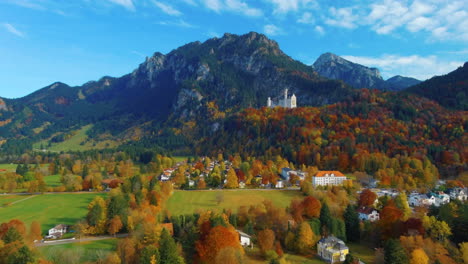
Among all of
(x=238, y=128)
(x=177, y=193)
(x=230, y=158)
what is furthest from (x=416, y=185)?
(x=238, y=128)

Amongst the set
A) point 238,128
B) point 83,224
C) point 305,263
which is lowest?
point 305,263

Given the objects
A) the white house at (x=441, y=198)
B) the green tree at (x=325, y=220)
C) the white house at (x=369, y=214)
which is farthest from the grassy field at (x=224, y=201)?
the white house at (x=441, y=198)

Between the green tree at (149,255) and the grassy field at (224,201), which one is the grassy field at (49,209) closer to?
the grassy field at (224,201)

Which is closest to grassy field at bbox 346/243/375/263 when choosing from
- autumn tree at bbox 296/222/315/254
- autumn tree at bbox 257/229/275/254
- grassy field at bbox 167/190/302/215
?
autumn tree at bbox 296/222/315/254

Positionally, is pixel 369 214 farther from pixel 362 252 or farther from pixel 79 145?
pixel 79 145

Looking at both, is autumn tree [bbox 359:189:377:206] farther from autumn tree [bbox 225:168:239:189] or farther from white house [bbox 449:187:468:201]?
autumn tree [bbox 225:168:239:189]

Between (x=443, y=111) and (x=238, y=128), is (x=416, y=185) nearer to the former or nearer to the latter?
(x=443, y=111)

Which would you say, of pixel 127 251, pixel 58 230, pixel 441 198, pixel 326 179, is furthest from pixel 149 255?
pixel 441 198
